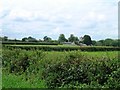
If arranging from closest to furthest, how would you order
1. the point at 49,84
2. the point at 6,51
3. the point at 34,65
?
the point at 49,84 < the point at 34,65 < the point at 6,51

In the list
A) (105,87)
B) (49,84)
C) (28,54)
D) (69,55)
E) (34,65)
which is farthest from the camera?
(28,54)

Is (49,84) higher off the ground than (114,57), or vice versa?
(114,57)

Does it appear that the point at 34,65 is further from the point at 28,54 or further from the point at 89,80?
the point at 89,80

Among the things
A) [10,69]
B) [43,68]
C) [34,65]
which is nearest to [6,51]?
[10,69]

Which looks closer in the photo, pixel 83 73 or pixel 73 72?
pixel 83 73

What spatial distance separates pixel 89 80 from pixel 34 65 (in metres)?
4.49

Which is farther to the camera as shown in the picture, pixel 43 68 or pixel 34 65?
pixel 34 65

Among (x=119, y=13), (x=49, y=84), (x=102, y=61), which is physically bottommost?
(x=49, y=84)

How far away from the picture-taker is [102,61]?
11984mm

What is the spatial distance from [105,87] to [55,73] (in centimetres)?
245

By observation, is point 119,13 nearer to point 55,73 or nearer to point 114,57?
point 114,57

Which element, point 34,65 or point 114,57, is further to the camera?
point 34,65

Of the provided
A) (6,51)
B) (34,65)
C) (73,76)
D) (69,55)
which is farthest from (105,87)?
(6,51)

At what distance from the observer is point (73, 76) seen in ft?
39.8
